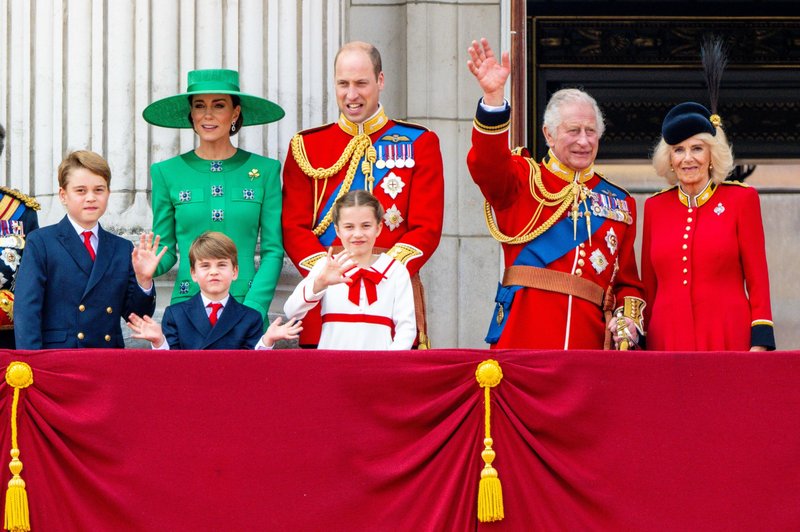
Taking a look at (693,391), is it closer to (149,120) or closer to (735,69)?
(149,120)

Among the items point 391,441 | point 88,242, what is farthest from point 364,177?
point 391,441

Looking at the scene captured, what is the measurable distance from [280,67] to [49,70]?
3.20 feet

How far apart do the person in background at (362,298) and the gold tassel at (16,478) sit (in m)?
0.97

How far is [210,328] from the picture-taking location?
5.62m

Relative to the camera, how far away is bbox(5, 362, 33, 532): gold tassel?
4.88m

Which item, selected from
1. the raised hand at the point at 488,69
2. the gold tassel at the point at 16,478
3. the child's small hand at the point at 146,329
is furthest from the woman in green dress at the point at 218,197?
the gold tassel at the point at 16,478

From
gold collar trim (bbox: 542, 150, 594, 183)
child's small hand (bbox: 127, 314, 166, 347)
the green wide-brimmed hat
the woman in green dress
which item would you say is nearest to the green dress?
the woman in green dress

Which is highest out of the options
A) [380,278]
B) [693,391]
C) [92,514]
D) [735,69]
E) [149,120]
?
Result: [735,69]

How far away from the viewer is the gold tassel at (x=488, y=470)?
492 cm

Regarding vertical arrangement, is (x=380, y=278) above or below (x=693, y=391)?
above

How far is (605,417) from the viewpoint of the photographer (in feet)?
16.5

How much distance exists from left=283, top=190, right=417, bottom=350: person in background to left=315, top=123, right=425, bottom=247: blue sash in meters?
0.40

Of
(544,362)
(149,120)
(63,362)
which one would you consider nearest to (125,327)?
(149,120)

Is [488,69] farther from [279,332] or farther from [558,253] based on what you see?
[279,332]
